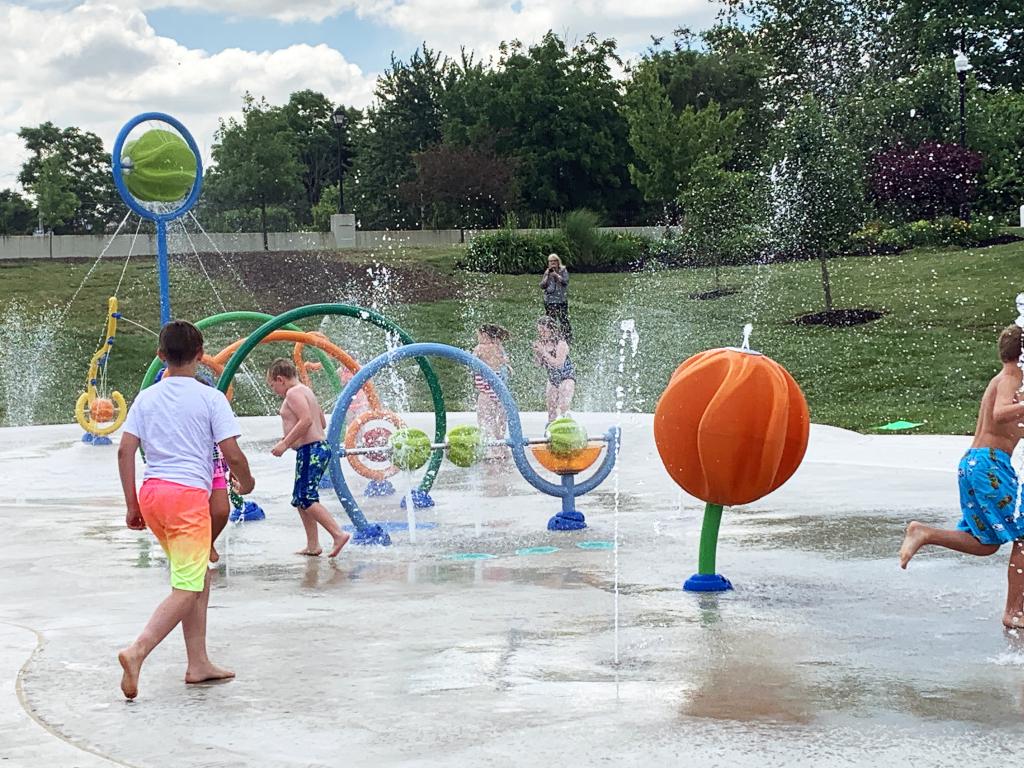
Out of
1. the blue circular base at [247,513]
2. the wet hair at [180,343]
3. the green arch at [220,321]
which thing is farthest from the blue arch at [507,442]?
the wet hair at [180,343]

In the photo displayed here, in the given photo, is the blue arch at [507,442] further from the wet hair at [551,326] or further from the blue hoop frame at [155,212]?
the wet hair at [551,326]

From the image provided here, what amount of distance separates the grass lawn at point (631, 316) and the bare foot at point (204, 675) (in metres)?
12.4

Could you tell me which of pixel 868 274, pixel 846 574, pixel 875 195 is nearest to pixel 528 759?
pixel 846 574

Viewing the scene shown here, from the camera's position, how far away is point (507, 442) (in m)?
10.4

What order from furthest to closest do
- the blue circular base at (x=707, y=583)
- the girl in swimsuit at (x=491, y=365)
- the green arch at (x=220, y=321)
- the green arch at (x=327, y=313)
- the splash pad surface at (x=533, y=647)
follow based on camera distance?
the girl in swimsuit at (x=491, y=365) < the green arch at (x=220, y=321) < the green arch at (x=327, y=313) < the blue circular base at (x=707, y=583) < the splash pad surface at (x=533, y=647)

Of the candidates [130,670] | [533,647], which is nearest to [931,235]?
[533,647]

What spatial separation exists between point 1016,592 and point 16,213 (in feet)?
200

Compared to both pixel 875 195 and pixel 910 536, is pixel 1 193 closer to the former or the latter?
pixel 875 195

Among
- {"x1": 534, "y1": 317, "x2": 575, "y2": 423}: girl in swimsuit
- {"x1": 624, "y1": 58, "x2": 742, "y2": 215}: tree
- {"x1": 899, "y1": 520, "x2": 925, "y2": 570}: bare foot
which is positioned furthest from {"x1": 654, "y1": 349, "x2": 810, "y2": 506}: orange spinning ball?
{"x1": 624, "y1": 58, "x2": 742, "y2": 215}: tree

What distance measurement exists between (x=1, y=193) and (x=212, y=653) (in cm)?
6055

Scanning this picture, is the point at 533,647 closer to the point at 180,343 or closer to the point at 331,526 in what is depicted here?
the point at 180,343

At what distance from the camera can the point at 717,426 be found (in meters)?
7.73

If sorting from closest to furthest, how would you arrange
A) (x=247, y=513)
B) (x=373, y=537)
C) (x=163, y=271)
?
(x=373, y=537)
(x=247, y=513)
(x=163, y=271)

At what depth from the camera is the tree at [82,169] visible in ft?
217
